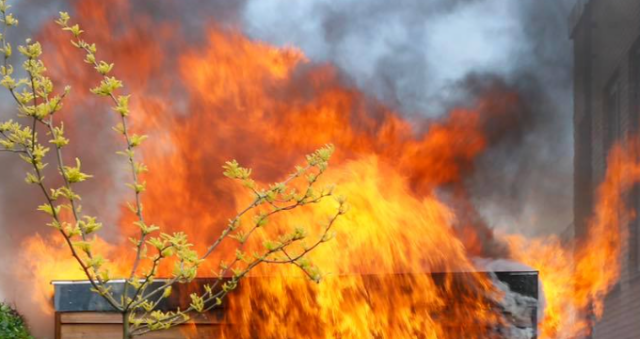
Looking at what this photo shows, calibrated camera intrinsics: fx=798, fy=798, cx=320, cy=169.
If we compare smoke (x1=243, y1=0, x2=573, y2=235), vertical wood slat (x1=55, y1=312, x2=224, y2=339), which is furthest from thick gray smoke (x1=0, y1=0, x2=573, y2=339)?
vertical wood slat (x1=55, y1=312, x2=224, y2=339)

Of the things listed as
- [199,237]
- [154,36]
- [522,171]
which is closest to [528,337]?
[522,171]

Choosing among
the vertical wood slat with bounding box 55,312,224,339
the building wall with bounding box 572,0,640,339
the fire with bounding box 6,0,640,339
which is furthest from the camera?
the building wall with bounding box 572,0,640,339

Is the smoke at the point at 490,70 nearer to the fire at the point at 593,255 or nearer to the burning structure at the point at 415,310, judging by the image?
the fire at the point at 593,255

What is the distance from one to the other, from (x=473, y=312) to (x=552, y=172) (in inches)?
52.4

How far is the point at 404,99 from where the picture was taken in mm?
5512

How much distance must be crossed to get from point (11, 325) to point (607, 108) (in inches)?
174

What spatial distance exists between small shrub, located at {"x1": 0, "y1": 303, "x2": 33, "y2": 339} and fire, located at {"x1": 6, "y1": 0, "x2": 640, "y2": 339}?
331 mm

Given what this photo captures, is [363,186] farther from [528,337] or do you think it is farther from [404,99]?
[528,337]

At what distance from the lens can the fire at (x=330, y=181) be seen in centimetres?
484

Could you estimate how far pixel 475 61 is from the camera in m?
5.49

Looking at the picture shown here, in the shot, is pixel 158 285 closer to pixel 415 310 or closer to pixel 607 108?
pixel 415 310

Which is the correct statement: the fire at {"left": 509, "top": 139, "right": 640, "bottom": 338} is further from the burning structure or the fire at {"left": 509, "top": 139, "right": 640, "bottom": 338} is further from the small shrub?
the small shrub

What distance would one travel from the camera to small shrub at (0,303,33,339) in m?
5.46

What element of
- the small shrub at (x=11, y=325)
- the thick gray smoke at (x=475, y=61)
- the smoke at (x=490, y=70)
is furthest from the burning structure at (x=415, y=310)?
the smoke at (x=490, y=70)
